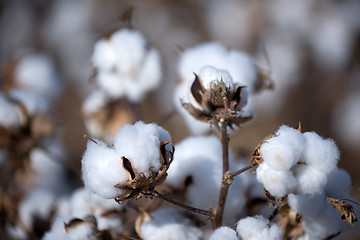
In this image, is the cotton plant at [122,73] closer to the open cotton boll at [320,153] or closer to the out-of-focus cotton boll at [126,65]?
the out-of-focus cotton boll at [126,65]

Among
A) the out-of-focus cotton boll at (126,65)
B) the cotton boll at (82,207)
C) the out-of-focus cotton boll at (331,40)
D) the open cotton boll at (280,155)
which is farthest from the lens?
the out-of-focus cotton boll at (331,40)

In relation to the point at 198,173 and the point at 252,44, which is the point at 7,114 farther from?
A: the point at 252,44

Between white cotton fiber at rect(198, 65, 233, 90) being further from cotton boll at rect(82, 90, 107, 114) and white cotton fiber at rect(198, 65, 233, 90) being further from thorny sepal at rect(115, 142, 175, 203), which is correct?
cotton boll at rect(82, 90, 107, 114)

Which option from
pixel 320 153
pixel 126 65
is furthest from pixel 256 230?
pixel 126 65

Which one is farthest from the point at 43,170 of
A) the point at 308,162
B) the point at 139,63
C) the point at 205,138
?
the point at 308,162

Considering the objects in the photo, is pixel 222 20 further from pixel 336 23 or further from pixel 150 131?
pixel 150 131

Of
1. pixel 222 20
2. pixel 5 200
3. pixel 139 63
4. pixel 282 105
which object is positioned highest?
pixel 222 20

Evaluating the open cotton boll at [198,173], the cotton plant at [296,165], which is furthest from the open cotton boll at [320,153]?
the open cotton boll at [198,173]

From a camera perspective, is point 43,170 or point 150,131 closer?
point 150,131
